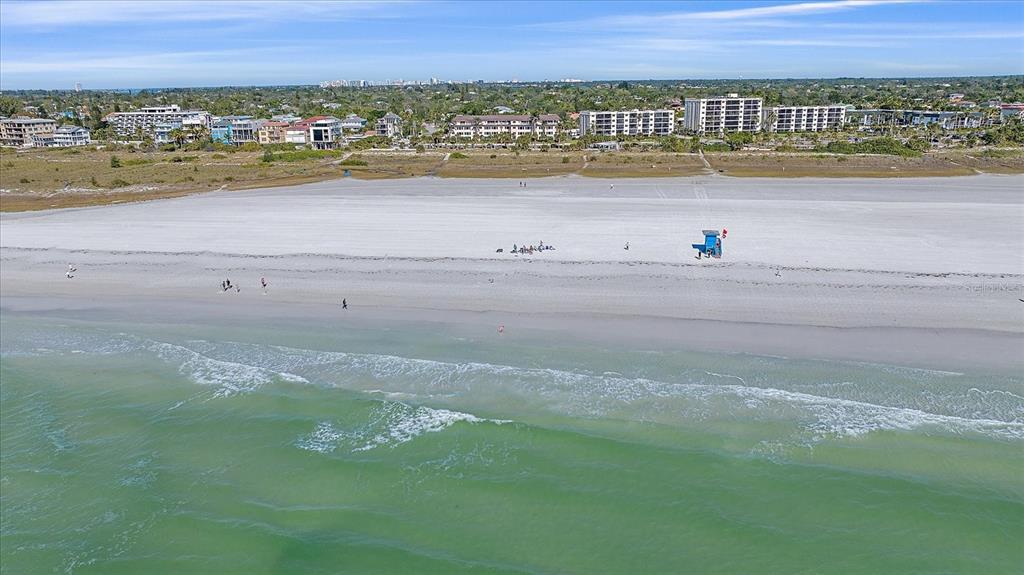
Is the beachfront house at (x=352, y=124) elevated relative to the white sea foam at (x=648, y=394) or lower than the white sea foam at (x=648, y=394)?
elevated

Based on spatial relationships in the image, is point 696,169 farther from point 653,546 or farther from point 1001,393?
point 653,546

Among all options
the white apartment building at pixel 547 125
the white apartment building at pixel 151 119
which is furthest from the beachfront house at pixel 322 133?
the white apartment building at pixel 151 119

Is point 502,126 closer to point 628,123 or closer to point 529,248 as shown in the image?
point 628,123

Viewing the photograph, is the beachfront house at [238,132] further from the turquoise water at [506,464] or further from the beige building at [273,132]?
the turquoise water at [506,464]

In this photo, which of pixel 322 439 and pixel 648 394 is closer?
pixel 322 439

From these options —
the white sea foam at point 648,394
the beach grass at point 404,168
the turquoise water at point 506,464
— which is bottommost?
the turquoise water at point 506,464

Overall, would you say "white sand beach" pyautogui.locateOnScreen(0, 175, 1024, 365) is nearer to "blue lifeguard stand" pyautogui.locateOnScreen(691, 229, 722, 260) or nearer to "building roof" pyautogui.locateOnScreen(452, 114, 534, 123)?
"blue lifeguard stand" pyautogui.locateOnScreen(691, 229, 722, 260)

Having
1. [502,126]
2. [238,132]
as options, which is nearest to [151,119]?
[238,132]
